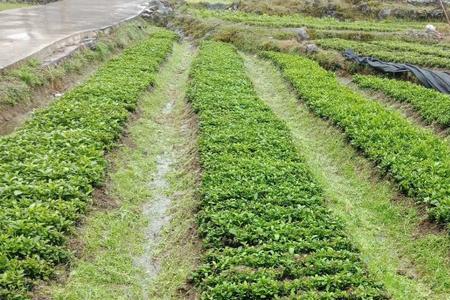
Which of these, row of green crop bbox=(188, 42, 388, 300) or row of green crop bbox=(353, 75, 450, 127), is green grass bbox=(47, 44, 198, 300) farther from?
row of green crop bbox=(353, 75, 450, 127)

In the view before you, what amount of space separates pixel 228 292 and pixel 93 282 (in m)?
2.54

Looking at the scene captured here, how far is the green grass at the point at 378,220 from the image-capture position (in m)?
8.77

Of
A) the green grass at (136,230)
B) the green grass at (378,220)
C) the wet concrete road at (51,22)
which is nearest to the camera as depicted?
the green grass at (136,230)

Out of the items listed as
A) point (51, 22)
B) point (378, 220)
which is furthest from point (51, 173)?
point (51, 22)

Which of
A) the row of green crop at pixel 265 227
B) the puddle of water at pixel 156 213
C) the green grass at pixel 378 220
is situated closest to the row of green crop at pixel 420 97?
the green grass at pixel 378 220

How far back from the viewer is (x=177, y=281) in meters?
8.38

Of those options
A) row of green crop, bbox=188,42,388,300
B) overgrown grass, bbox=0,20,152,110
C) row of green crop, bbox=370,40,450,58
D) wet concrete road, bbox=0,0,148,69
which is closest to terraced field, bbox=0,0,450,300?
row of green crop, bbox=188,42,388,300

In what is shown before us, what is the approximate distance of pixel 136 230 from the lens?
10.1 meters

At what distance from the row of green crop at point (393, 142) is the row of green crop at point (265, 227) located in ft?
7.41

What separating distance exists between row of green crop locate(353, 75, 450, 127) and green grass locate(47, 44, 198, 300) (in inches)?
329

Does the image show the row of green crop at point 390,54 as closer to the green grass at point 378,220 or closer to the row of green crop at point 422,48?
the row of green crop at point 422,48

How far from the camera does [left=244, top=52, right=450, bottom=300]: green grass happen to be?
877 cm

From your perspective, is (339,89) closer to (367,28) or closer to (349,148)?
(349,148)

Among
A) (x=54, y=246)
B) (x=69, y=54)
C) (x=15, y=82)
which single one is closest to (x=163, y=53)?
(x=69, y=54)
